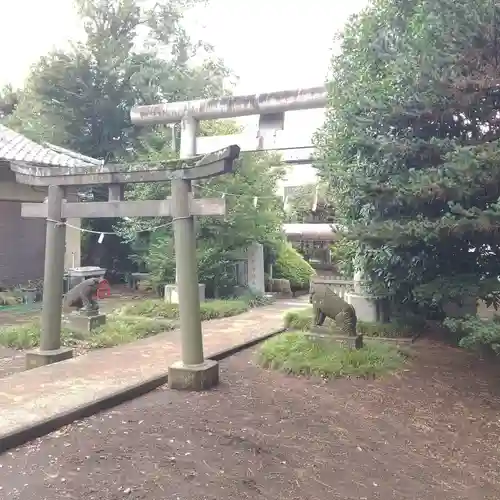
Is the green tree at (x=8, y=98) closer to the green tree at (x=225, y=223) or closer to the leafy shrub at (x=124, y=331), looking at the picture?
the green tree at (x=225, y=223)

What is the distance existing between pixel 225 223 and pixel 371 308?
4822mm

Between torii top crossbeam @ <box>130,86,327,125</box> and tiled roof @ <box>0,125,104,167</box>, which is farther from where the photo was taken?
tiled roof @ <box>0,125,104,167</box>

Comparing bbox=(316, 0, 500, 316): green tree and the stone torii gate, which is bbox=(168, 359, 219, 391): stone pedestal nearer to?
the stone torii gate

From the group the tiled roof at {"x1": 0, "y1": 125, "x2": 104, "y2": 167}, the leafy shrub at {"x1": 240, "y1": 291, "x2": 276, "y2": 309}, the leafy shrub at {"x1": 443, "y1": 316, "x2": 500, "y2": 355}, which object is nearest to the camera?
the leafy shrub at {"x1": 443, "y1": 316, "x2": 500, "y2": 355}

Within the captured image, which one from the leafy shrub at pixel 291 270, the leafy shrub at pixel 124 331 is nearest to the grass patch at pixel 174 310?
the leafy shrub at pixel 124 331

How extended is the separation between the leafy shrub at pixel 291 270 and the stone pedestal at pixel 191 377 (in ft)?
34.1

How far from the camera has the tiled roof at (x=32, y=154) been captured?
1116 centimetres

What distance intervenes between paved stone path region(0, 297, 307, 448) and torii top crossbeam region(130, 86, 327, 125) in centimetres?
425

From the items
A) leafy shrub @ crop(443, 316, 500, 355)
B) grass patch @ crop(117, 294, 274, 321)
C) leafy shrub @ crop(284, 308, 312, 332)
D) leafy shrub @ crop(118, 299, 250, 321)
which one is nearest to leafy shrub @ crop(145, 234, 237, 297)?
grass patch @ crop(117, 294, 274, 321)

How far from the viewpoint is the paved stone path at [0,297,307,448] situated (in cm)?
479

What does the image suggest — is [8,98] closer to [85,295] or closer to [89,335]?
[85,295]

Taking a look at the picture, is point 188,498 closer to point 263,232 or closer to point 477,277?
point 477,277

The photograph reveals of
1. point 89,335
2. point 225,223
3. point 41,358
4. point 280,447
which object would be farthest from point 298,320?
point 280,447

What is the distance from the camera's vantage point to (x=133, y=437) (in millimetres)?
4277
